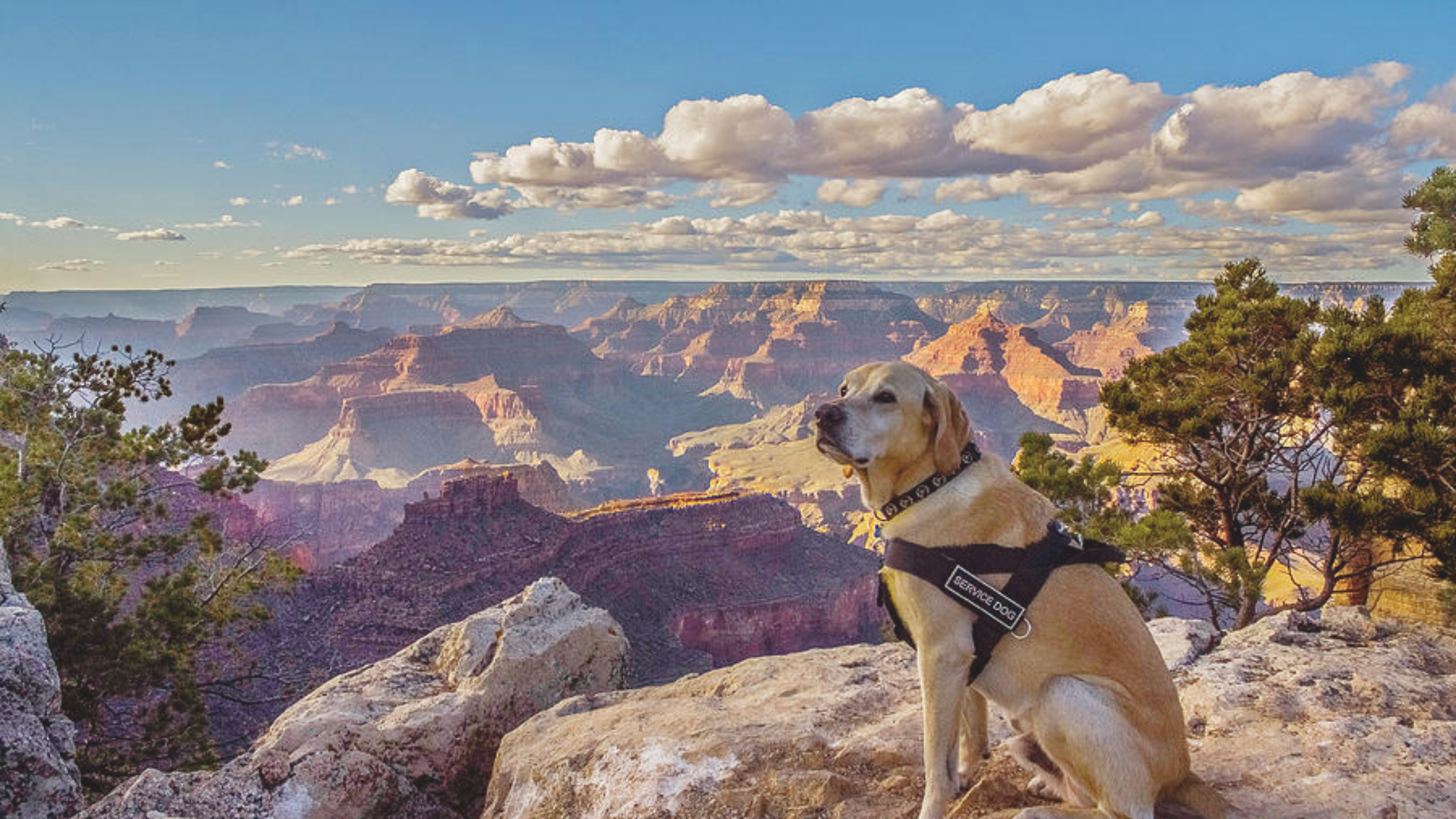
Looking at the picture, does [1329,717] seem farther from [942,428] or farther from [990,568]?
[942,428]

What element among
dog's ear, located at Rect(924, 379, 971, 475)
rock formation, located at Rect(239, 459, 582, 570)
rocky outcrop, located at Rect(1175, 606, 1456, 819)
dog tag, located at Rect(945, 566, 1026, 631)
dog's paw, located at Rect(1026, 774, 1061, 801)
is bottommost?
rock formation, located at Rect(239, 459, 582, 570)

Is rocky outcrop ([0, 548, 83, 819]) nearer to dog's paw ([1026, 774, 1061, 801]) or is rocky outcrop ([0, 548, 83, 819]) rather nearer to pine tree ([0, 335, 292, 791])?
pine tree ([0, 335, 292, 791])

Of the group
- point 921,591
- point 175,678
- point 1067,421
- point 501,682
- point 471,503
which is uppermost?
point 921,591

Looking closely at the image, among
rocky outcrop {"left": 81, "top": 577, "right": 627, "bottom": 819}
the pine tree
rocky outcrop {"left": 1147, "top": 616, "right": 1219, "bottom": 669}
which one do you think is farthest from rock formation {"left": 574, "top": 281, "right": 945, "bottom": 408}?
rocky outcrop {"left": 1147, "top": 616, "right": 1219, "bottom": 669}

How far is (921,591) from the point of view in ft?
10.3

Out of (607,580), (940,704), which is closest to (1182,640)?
(940,704)

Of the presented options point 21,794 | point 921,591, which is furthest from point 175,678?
point 921,591

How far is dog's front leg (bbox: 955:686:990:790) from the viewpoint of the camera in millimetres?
3729

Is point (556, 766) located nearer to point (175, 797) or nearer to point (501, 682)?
point (175, 797)

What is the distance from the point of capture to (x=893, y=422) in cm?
317

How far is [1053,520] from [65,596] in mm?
10573

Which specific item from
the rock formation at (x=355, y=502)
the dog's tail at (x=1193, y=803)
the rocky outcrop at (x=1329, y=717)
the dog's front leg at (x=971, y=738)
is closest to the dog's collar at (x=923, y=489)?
the dog's front leg at (x=971, y=738)

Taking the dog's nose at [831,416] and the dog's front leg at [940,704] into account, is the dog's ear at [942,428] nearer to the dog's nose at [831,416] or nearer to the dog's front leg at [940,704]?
the dog's nose at [831,416]

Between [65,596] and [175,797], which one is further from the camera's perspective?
[65,596]
